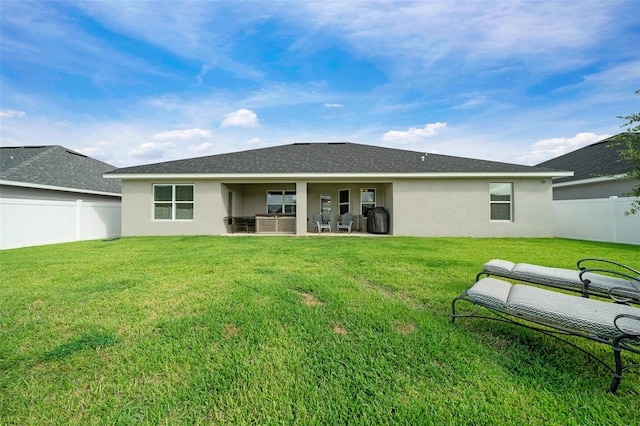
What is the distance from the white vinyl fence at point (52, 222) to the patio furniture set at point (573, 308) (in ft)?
47.7

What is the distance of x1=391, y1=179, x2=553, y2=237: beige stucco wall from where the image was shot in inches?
501

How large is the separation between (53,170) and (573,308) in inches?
803

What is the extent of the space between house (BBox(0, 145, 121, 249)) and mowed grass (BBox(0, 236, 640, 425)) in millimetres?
7600

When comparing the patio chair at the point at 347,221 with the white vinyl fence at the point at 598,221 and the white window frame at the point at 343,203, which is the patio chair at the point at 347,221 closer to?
the white window frame at the point at 343,203

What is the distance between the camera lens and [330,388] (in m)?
2.18

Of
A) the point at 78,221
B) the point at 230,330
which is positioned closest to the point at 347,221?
the point at 230,330

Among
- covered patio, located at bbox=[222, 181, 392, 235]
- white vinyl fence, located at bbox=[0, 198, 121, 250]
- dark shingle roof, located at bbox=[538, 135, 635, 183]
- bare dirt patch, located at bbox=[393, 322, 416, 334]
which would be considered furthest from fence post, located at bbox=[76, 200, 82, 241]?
dark shingle roof, located at bbox=[538, 135, 635, 183]

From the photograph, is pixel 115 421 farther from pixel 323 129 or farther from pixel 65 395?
pixel 323 129

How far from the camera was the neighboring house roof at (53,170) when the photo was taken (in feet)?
40.1

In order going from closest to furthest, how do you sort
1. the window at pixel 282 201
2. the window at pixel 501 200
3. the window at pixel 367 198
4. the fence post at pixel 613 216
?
the fence post at pixel 613 216 < the window at pixel 501 200 < the window at pixel 367 198 < the window at pixel 282 201

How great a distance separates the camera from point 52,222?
11289 millimetres

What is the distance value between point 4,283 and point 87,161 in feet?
55.8

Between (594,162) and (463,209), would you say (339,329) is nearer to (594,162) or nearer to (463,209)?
(463,209)

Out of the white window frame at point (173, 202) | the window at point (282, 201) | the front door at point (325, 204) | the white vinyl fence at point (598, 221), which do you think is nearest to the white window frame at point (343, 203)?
the front door at point (325, 204)
